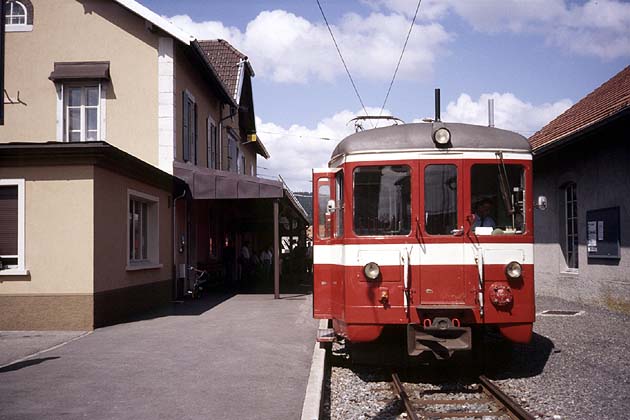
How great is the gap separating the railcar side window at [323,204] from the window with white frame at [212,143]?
13.2m

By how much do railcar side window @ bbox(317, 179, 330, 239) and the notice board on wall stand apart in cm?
765

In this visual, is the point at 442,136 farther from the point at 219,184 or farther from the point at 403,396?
the point at 219,184

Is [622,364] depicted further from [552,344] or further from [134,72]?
[134,72]

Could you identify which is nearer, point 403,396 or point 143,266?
point 403,396

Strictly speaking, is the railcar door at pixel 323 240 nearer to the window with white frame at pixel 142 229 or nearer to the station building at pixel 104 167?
the station building at pixel 104 167

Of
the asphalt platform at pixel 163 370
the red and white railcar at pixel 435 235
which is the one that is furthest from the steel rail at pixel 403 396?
the asphalt platform at pixel 163 370

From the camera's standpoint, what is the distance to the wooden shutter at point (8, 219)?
38.4 feet

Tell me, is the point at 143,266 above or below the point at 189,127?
below

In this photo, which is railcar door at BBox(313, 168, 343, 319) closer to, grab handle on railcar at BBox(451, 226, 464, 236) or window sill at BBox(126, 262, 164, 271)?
grab handle on railcar at BBox(451, 226, 464, 236)

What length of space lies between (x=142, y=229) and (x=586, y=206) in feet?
32.3

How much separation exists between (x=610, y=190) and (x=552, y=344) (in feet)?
16.8

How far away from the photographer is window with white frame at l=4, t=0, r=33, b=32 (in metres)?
16.4

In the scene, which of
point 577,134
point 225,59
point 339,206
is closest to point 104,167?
point 339,206

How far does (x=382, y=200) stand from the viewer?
7797 millimetres
